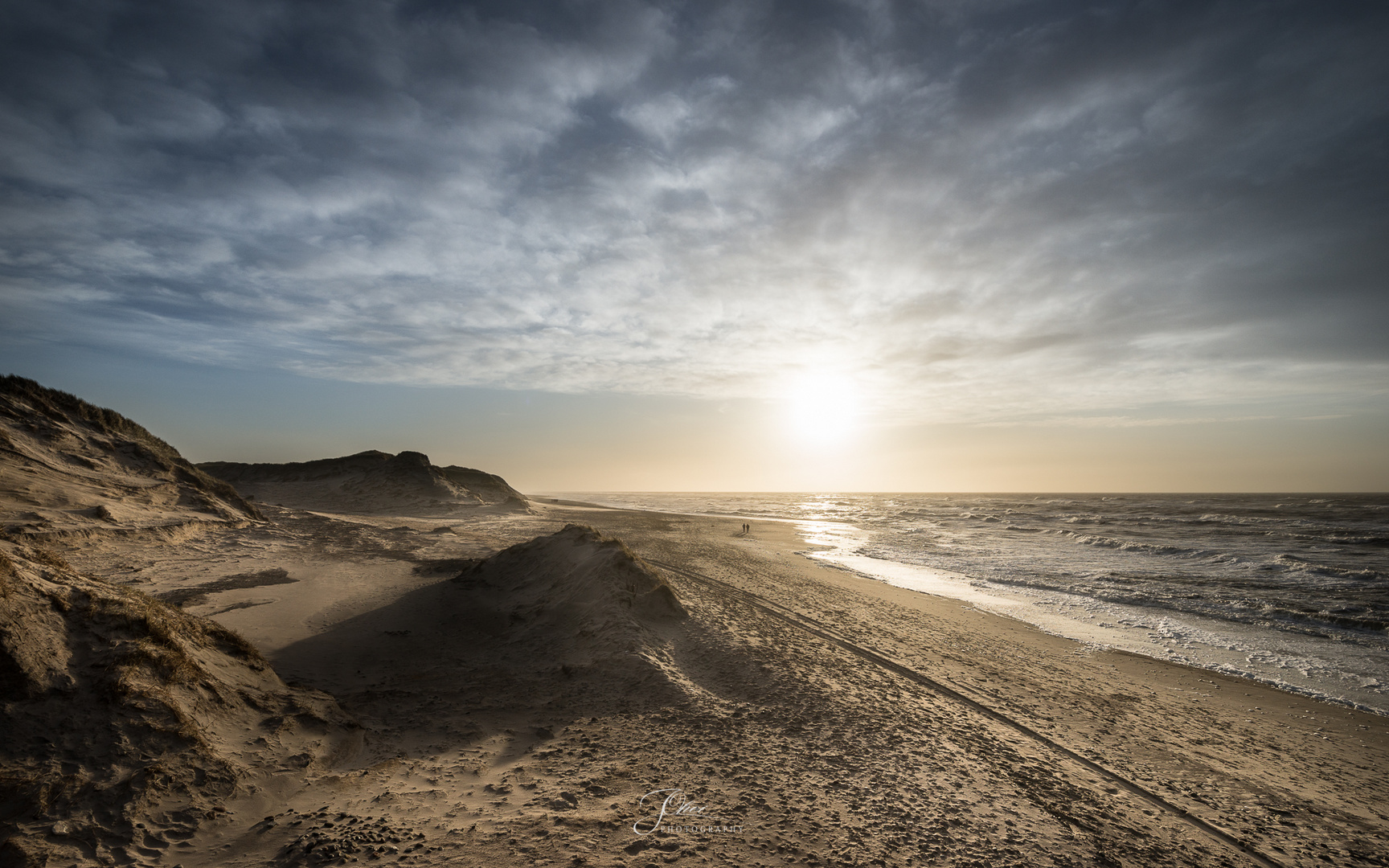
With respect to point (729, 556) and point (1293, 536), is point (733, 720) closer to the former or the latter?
point (729, 556)

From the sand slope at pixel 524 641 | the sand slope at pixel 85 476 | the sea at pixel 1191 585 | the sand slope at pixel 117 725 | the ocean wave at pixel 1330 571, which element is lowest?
the sea at pixel 1191 585

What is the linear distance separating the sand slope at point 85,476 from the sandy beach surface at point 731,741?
5.65 feet

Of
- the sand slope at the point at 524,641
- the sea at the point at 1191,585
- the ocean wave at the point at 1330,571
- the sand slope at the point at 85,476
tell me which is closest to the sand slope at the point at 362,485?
the sand slope at the point at 85,476

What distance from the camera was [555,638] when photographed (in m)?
9.57

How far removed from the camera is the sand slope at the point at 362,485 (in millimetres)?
43812

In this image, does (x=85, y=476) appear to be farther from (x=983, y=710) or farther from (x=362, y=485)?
(x=362, y=485)

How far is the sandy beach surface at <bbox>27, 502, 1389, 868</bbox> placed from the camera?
14.1 ft

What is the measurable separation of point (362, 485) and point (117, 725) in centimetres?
4962

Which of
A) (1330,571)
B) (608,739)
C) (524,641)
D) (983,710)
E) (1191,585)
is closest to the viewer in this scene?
(608,739)

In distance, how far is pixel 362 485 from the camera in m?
46.8

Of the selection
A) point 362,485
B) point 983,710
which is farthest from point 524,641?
point 362,485

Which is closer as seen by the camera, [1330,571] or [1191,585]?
[1191,585]

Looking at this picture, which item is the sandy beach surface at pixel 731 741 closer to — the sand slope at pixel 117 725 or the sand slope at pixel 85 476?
the sand slope at pixel 117 725

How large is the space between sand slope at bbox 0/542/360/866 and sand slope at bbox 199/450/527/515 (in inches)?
1563
